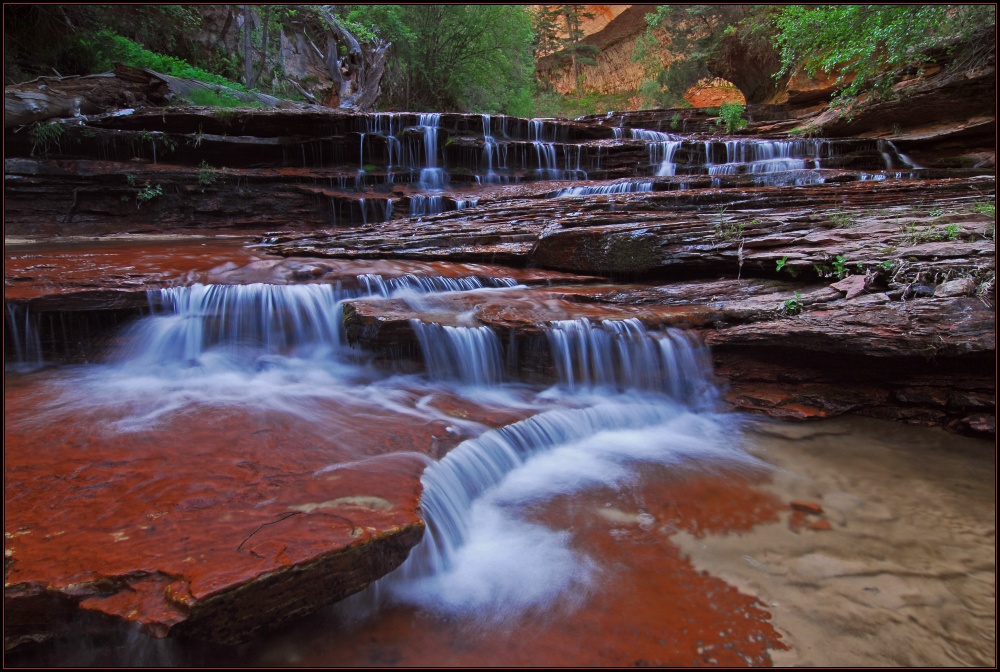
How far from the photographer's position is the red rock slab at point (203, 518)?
2.02 m

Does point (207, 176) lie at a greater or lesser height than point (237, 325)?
greater

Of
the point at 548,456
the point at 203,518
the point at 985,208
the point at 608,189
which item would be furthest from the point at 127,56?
the point at 985,208

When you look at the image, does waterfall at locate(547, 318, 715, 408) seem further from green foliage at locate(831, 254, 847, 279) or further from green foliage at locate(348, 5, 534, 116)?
green foliage at locate(348, 5, 534, 116)

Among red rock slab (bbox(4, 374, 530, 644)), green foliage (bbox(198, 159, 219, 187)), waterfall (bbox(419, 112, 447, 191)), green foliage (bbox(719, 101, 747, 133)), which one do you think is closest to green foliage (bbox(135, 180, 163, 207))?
green foliage (bbox(198, 159, 219, 187))

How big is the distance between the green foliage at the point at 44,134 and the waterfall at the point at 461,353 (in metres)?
10.4

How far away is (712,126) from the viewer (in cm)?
1555

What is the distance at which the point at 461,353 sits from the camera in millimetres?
5293

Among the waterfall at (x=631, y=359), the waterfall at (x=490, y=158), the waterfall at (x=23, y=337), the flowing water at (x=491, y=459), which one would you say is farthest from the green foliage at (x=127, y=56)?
the waterfall at (x=631, y=359)

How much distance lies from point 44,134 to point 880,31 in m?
16.4

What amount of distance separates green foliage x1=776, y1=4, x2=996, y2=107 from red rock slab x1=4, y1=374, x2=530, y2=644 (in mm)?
10756

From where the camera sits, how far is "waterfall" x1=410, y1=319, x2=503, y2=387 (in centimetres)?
526

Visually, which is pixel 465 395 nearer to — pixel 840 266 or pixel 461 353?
pixel 461 353

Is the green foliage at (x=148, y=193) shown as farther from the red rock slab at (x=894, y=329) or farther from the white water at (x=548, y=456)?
the red rock slab at (x=894, y=329)

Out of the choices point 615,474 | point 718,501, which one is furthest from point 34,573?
point 718,501
